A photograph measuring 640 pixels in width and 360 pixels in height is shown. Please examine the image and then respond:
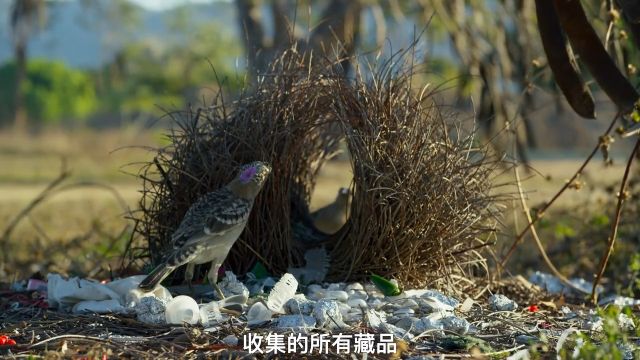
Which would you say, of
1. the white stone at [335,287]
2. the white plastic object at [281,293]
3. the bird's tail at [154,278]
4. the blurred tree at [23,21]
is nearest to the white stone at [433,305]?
the white stone at [335,287]

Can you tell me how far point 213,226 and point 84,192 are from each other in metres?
15.2

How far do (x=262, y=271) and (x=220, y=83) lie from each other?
1.11 meters

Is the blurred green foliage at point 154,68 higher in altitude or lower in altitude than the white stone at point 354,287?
higher

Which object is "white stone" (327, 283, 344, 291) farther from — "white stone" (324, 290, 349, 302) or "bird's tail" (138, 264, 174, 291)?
"bird's tail" (138, 264, 174, 291)

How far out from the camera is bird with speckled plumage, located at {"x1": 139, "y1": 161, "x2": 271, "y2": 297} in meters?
5.10

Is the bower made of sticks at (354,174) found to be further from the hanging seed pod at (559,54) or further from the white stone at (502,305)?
the hanging seed pod at (559,54)

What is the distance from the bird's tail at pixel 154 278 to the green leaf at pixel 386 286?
1.05 meters

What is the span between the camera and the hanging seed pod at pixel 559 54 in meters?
5.88

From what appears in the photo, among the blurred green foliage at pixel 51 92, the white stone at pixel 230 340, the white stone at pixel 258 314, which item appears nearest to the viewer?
the white stone at pixel 230 340

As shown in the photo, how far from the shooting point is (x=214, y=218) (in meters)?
5.09

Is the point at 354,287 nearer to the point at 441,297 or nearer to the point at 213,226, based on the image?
the point at 441,297

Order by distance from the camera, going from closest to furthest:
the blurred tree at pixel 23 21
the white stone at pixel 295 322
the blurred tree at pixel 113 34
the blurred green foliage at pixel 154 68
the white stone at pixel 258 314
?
the white stone at pixel 295 322
the white stone at pixel 258 314
the blurred tree at pixel 23 21
the blurred green foliage at pixel 154 68
the blurred tree at pixel 113 34

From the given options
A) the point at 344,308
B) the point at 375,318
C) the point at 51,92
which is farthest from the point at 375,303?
the point at 51,92

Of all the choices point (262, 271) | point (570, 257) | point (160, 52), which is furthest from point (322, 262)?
point (160, 52)
